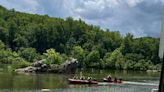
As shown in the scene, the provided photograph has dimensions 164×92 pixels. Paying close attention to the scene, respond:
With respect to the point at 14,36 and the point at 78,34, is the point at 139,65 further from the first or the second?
the point at 14,36

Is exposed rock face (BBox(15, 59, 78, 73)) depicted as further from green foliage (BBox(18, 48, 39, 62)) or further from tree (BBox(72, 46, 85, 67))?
tree (BBox(72, 46, 85, 67))

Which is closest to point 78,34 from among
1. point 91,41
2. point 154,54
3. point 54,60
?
point 91,41

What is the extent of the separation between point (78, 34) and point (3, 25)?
33.9 meters

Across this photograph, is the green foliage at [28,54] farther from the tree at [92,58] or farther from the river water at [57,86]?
the river water at [57,86]

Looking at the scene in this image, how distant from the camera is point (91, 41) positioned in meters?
190

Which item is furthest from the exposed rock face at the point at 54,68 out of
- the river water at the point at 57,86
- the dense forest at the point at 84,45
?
the dense forest at the point at 84,45

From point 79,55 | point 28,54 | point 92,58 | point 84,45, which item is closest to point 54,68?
point 28,54

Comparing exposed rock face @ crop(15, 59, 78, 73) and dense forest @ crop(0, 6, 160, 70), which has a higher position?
dense forest @ crop(0, 6, 160, 70)

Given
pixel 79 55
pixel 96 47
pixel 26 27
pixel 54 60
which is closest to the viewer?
pixel 54 60

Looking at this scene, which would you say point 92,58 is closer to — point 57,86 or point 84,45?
point 84,45

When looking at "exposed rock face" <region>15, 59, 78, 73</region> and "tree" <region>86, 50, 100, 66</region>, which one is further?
"tree" <region>86, 50, 100, 66</region>

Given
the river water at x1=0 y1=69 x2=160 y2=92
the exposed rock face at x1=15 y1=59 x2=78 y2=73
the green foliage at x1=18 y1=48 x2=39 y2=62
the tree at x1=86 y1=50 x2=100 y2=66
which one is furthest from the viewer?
the tree at x1=86 y1=50 x2=100 y2=66

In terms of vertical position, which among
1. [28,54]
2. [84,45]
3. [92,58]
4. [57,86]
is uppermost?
[84,45]

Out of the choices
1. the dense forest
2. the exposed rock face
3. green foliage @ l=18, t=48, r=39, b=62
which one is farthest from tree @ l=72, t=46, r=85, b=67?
the exposed rock face
